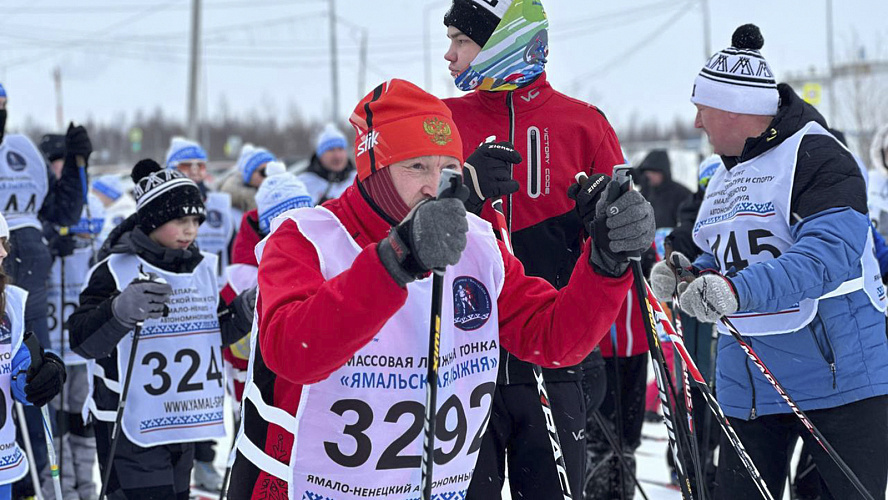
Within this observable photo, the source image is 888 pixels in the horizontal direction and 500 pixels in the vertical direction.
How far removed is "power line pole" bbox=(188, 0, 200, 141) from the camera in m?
18.6

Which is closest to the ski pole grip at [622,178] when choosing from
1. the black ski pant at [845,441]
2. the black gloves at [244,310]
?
the black ski pant at [845,441]

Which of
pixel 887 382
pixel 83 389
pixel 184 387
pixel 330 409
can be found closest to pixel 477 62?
pixel 330 409

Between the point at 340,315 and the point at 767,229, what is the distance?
6.64 ft

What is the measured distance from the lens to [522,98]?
3.34 m

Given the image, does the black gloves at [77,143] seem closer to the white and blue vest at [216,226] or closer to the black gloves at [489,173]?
the white and blue vest at [216,226]

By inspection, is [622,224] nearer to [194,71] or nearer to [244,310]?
[244,310]

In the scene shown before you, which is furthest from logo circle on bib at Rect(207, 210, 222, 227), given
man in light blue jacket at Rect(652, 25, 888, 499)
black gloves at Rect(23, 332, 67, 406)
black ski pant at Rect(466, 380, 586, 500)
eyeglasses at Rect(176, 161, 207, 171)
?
black ski pant at Rect(466, 380, 586, 500)

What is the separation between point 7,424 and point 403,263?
251 cm

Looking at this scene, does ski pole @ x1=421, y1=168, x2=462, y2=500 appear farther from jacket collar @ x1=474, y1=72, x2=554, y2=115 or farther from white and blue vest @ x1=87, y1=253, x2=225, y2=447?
white and blue vest @ x1=87, y1=253, x2=225, y2=447

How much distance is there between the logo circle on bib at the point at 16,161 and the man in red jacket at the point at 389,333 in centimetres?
386

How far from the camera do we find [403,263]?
1956 mm

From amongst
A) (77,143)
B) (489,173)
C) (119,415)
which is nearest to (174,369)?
(119,415)

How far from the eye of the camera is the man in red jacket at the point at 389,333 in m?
2.22

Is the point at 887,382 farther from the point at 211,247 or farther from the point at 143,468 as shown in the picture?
the point at 211,247
